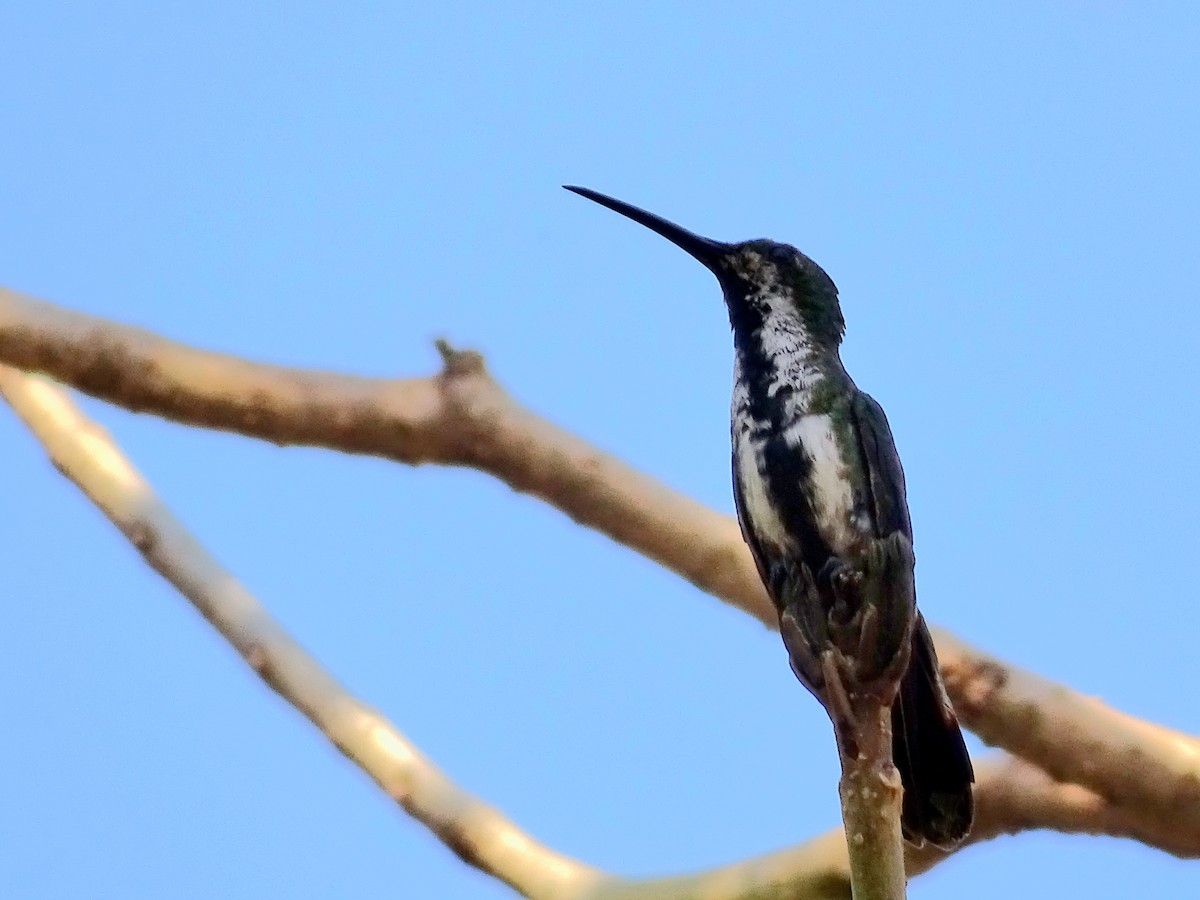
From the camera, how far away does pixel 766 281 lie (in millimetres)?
1594

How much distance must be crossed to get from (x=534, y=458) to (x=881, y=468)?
975 millimetres

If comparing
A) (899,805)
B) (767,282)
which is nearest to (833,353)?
(767,282)

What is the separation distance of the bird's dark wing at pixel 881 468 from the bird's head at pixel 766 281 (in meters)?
0.16

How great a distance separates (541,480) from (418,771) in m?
0.79

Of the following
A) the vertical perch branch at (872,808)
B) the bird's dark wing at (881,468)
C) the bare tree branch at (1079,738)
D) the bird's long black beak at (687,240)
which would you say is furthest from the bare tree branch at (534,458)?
the vertical perch branch at (872,808)

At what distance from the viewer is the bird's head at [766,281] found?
154 centimetres

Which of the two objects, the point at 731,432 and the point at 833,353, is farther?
the point at 833,353

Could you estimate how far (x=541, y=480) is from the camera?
7.32 feet

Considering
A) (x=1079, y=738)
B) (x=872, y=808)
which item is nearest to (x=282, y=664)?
(x=1079, y=738)

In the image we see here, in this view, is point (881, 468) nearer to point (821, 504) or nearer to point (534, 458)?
point (821, 504)

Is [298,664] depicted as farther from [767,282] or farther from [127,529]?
[767,282]

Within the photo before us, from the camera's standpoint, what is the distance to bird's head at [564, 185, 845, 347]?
1541 millimetres

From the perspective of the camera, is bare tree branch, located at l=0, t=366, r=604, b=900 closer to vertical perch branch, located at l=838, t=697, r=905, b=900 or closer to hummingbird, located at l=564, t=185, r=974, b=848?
hummingbird, located at l=564, t=185, r=974, b=848

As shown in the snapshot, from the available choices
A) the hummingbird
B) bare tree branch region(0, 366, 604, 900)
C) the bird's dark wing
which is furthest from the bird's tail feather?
bare tree branch region(0, 366, 604, 900)
